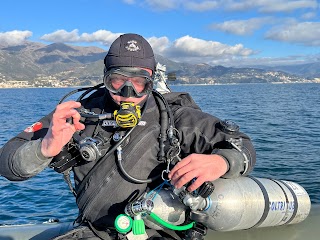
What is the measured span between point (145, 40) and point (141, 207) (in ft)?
4.78

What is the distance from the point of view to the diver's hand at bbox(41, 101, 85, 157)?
246 centimetres

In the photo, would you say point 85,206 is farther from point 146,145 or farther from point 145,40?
point 145,40

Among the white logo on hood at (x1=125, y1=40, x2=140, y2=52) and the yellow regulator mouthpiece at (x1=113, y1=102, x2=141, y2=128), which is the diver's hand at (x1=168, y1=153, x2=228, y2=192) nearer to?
the yellow regulator mouthpiece at (x1=113, y1=102, x2=141, y2=128)

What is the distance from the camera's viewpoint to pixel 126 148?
2.96 meters

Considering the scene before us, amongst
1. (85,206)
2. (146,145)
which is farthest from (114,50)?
(85,206)

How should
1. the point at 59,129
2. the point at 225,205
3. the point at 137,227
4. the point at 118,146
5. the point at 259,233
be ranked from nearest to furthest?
the point at 59,129 → the point at 137,227 → the point at 225,205 → the point at 118,146 → the point at 259,233

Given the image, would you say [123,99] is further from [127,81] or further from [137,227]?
[137,227]

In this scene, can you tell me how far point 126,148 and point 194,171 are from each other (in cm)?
69

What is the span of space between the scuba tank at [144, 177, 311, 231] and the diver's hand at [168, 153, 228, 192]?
0.10m

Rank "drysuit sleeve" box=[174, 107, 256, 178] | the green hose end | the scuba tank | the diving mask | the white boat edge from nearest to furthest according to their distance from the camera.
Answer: the green hose end < the scuba tank < "drysuit sleeve" box=[174, 107, 256, 178] < the diving mask < the white boat edge

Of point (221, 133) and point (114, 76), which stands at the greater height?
point (114, 76)

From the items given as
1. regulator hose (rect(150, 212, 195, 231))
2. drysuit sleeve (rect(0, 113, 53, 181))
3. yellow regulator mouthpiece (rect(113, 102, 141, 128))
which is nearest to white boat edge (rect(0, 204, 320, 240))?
regulator hose (rect(150, 212, 195, 231))

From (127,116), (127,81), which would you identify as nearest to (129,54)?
(127,81)

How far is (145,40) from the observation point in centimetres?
318
